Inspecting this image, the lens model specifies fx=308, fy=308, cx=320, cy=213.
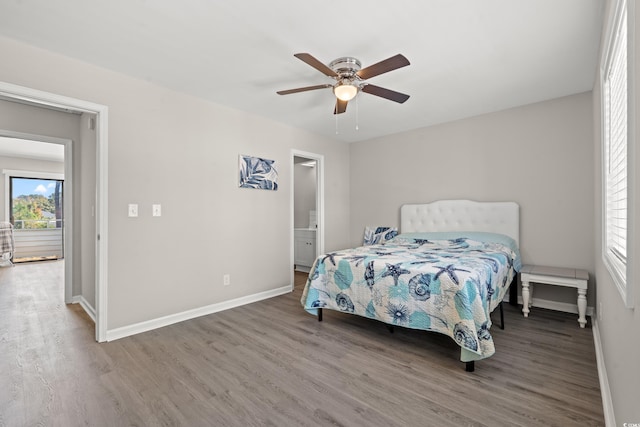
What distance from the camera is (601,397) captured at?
1840 millimetres

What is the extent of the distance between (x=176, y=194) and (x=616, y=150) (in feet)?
11.4

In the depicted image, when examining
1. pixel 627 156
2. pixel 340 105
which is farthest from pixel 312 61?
pixel 627 156

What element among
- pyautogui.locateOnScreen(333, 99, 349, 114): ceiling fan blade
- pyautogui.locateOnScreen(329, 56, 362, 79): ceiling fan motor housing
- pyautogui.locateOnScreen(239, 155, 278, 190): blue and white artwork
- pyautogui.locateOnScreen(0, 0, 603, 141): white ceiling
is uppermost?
→ pyautogui.locateOnScreen(0, 0, 603, 141): white ceiling

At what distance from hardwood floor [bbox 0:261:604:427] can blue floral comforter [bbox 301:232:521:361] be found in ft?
0.84

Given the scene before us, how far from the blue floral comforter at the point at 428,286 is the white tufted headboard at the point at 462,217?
0.23 metres

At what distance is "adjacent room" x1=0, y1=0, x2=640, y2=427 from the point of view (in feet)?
6.03

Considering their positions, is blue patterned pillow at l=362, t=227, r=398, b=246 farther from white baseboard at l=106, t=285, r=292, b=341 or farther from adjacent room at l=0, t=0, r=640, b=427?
white baseboard at l=106, t=285, r=292, b=341

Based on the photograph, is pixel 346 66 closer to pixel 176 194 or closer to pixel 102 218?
pixel 176 194

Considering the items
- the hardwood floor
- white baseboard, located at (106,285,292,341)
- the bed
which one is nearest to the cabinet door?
white baseboard, located at (106,285,292,341)

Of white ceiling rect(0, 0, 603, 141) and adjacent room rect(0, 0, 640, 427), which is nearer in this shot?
adjacent room rect(0, 0, 640, 427)

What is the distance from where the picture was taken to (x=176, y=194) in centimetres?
323

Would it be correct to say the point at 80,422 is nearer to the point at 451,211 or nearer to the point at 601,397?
the point at 601,397

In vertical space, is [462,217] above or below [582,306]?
above

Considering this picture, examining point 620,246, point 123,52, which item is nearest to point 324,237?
point 123,52
